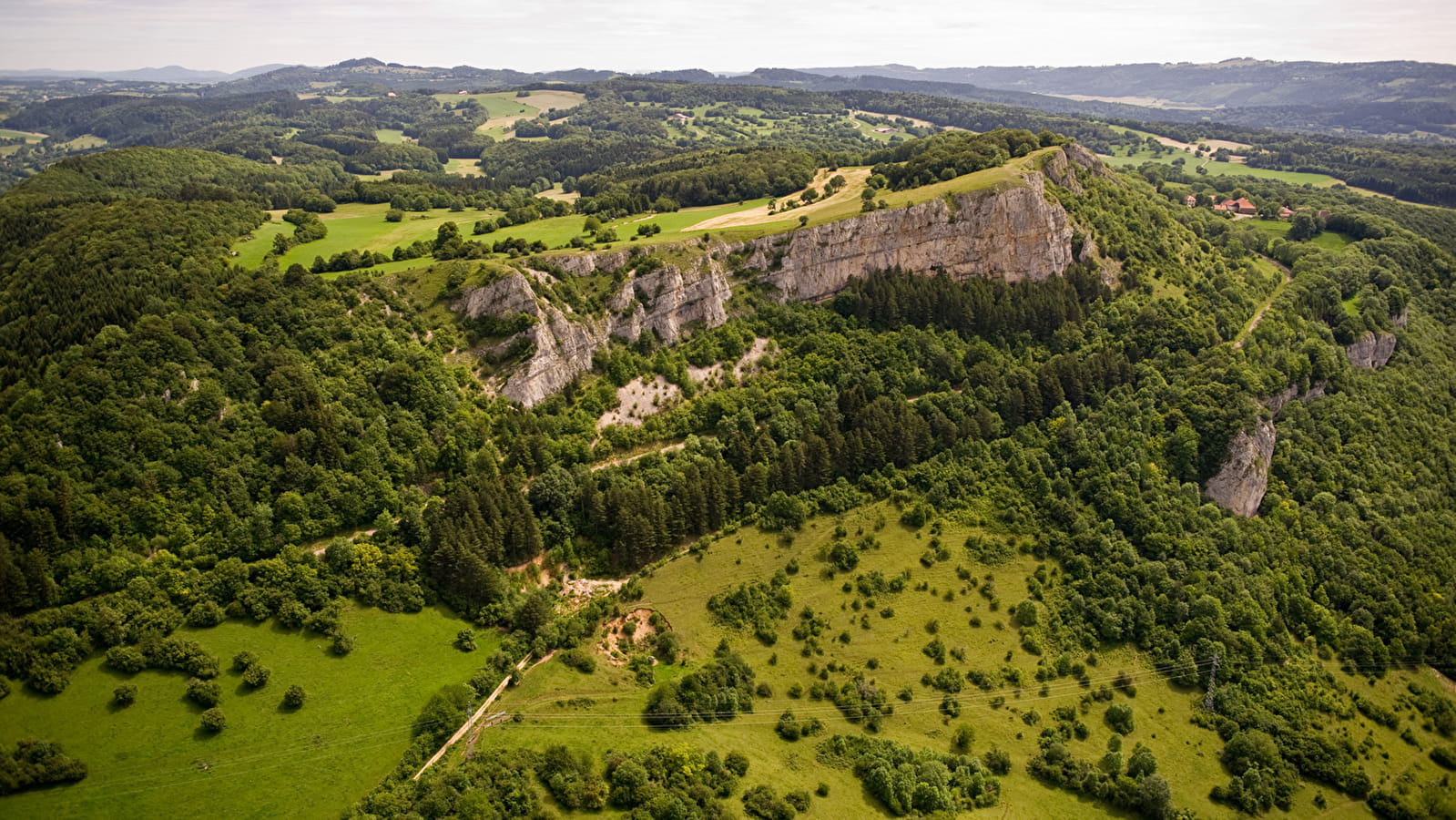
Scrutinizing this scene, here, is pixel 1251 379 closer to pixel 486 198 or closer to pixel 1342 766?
pixel 1342 766

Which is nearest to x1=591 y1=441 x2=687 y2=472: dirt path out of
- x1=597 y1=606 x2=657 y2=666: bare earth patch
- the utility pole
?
x1=597 y1=606 x2=657 y2=666: bare earth patch

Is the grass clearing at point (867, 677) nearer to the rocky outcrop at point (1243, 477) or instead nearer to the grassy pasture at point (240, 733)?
the grassy pasture at point (240, 733)

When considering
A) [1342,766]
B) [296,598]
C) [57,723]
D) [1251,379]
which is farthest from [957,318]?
[57,723]

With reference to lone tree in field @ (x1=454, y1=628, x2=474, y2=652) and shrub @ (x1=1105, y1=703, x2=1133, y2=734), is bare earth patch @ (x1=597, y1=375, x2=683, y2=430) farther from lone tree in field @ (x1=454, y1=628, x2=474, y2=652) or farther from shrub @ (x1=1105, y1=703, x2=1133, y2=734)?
shrub @ (x1=1105, y1=703, x2=1133, y2=734)

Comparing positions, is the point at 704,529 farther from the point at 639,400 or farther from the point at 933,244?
the point at 933,244

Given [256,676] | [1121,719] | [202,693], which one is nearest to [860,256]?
[1121,719]

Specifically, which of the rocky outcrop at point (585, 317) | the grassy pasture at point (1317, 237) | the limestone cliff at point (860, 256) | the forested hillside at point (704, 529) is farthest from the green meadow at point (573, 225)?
the grassy pasture at point (1317, 237)
